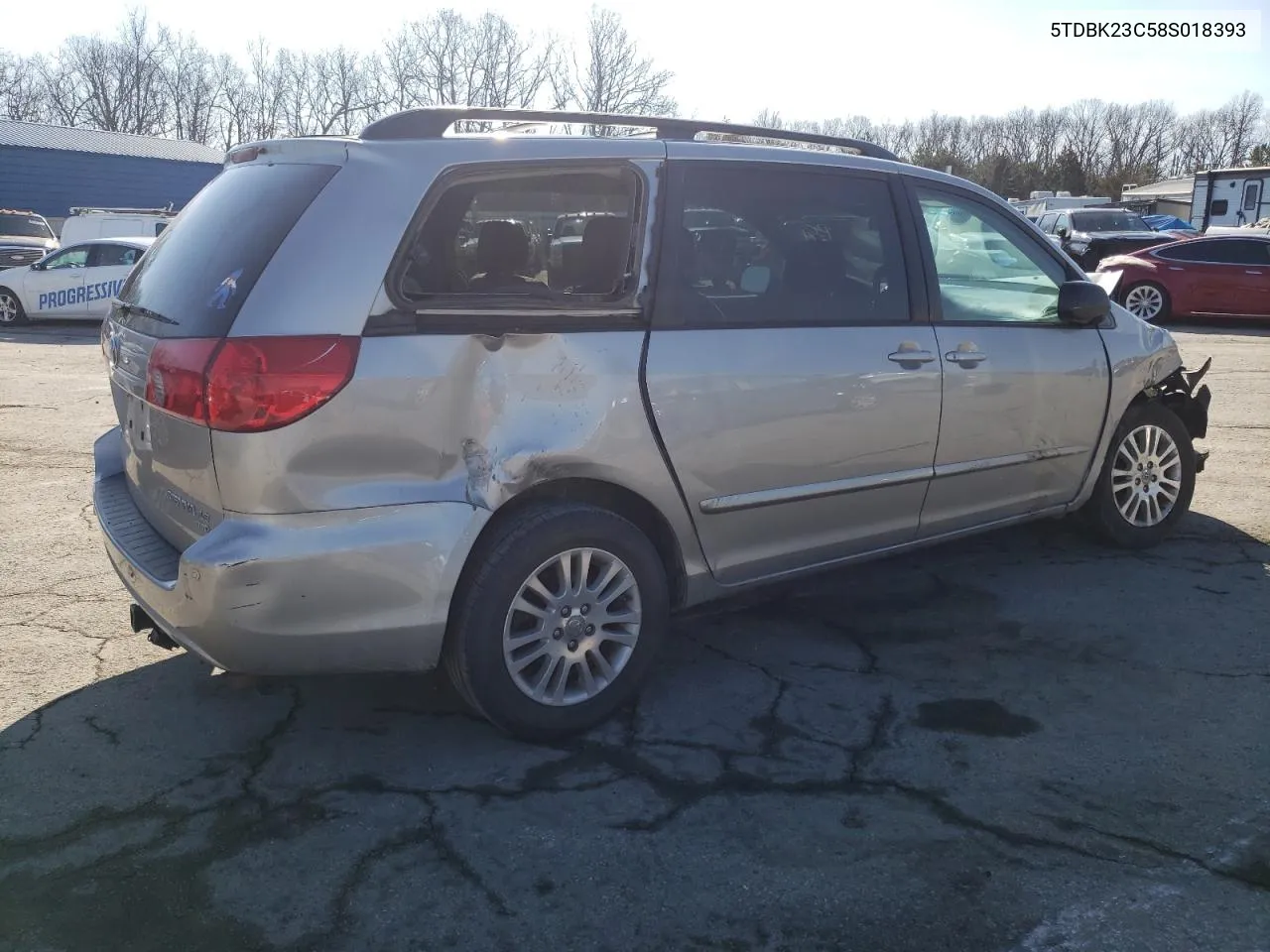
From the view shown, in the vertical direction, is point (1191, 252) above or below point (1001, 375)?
above

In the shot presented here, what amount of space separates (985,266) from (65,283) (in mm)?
15937

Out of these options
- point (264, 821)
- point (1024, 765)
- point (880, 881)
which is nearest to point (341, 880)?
point (264, 821)

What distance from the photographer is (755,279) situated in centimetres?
389

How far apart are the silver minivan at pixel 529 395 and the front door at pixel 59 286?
1465cm

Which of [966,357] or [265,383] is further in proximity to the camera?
[966,357]

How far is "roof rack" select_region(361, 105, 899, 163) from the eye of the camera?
3383 millimetres

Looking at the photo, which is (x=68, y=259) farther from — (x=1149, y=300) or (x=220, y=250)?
(x=1149, y=300)

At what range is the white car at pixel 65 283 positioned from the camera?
16.8 m

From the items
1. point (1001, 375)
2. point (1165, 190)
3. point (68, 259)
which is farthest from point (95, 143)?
point (1165, 190)

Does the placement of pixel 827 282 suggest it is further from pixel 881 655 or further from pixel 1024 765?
pixel 1024 765

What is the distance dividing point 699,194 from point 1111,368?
2.33 metres

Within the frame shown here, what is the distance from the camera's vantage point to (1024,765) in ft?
11.2

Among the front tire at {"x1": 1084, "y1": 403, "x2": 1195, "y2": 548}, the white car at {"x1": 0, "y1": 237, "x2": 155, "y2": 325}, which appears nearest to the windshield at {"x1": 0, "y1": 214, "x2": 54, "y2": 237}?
the white car at {"x1": 0, "y1": 237, "x2": 155, "y2": 325}

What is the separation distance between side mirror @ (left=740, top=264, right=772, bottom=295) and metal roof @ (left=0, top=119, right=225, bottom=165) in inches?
1622
